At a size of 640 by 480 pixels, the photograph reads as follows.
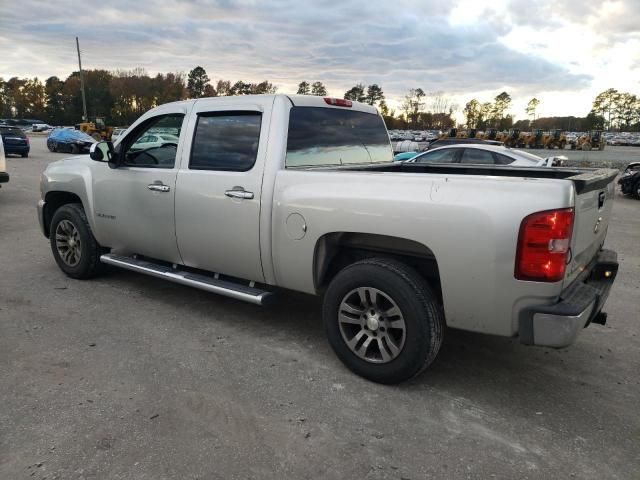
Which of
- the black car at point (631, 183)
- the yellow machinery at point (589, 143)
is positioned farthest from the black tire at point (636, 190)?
the yellow machinery at point (589, 143)

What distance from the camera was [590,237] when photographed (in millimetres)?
3258

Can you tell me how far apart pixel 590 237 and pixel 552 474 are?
1.54 meters

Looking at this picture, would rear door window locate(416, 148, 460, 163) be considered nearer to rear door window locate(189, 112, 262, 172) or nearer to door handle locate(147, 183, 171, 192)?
rear door window locate(189, 112, 262, 172)

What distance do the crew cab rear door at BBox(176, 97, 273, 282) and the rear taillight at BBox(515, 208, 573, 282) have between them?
190 centimetres

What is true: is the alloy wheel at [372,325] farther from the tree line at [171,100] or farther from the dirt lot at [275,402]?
the tree line at [171,100]

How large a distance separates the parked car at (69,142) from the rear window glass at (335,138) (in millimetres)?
25160

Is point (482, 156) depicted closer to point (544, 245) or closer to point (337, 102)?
point (337, 102)

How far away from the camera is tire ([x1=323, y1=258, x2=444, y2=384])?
10.2 feet

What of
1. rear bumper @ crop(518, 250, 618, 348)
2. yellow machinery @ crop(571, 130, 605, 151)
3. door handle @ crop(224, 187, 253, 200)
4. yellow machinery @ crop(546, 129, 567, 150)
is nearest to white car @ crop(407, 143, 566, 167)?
door handle @ crop(224, 187, 253, 200)

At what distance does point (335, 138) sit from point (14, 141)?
22.8 metres

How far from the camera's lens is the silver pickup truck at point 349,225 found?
2.77 m

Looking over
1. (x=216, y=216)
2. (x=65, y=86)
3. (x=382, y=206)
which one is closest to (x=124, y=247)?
(x=216, y=216)

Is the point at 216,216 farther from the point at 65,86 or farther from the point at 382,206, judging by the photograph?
the point at 65,86

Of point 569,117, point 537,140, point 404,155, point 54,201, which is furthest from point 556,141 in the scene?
point 569,117
